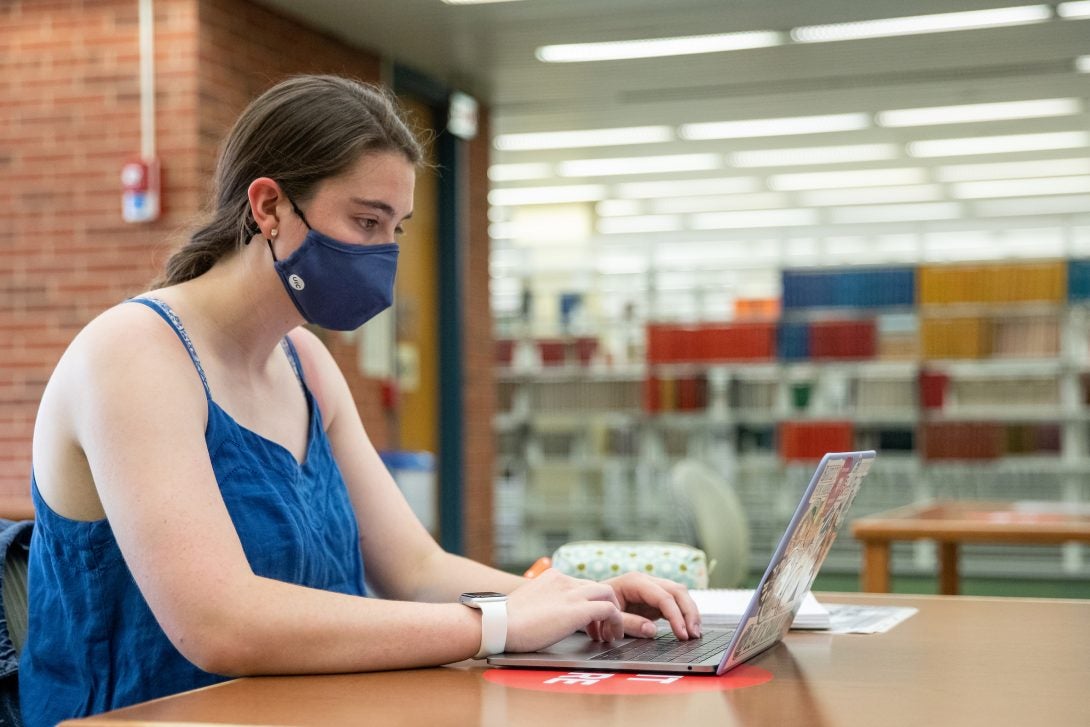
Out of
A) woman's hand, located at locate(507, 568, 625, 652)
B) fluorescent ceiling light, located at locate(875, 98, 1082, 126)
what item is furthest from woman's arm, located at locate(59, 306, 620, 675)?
fluorescent ceiling light, located at locate(875, 98, 1082, 126)

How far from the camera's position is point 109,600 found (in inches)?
57.9

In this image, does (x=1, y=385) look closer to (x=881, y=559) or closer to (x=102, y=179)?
(x=102, y=179)

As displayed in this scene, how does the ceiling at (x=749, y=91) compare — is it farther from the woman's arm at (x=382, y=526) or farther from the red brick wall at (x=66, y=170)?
the woman's arm at (x=382, y=526)

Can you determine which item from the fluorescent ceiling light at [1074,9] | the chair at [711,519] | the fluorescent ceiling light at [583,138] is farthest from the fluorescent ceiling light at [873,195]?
the chair at [711,519]

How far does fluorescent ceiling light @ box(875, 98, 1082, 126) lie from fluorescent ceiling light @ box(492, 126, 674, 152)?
159 centimetres

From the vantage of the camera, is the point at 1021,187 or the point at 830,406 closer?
the point at 830,406

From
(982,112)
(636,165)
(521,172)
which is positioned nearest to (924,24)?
(982,112)

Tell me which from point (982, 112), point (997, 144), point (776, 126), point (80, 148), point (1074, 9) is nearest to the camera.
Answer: point (80, 148)

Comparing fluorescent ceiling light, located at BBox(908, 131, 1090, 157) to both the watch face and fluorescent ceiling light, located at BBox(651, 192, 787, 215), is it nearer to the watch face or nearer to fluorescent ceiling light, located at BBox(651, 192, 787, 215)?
fluorescent ceiling light, located at BBox(651, 192, 787, 215)

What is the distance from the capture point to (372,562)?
71.1 inches

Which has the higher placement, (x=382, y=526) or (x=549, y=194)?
(x=549, y=194)

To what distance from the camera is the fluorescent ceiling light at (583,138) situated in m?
9.35

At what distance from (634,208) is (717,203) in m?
0.84

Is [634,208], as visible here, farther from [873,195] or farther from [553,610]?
[553,610]
